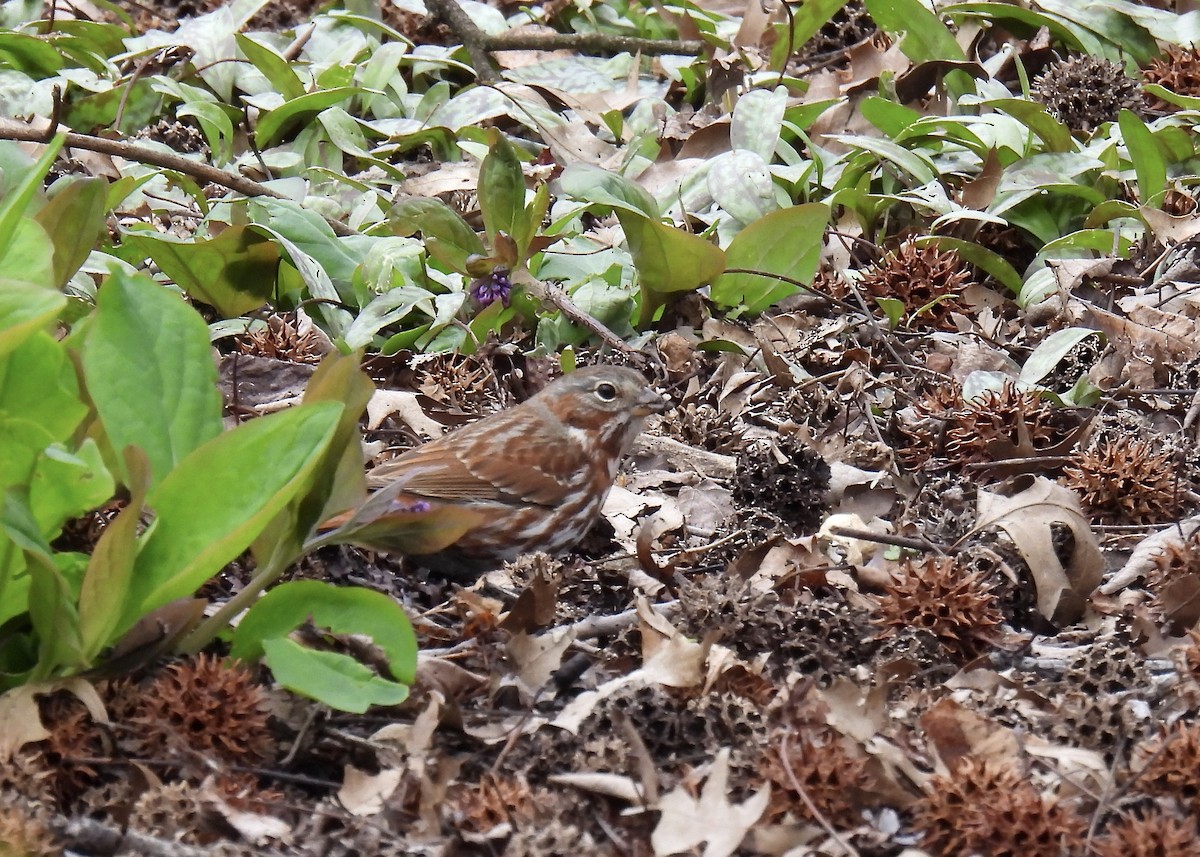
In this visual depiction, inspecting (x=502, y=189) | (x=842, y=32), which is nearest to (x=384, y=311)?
(x=502, y=189)

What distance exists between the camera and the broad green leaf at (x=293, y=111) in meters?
6.93

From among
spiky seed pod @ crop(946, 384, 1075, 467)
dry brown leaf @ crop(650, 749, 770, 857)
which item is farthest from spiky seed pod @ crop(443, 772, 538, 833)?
spiky seed pod @ crop(946, 384, 1075, 467)

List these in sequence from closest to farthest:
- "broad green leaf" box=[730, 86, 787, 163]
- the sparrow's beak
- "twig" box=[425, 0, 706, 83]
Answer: the sparrow's beak
"broad green leaf" box=[730, 86, 787, 163]
"twig" box=[425, 0, 706, 83]

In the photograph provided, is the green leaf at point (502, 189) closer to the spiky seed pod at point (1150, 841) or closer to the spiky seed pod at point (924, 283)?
the spiky seed pod at point (924, 283)

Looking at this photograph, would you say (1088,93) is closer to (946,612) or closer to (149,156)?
(946,612)

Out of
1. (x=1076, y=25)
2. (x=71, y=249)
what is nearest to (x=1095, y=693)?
(x=71, y=249)

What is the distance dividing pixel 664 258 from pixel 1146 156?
1.97m

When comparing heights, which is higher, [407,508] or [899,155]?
[407,508]

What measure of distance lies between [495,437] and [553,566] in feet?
Result: 3.04

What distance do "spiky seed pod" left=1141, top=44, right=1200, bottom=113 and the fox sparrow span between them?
3214 mm

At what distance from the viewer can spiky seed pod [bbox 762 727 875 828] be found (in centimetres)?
278

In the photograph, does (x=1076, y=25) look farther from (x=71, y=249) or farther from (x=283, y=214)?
(x=71, y=249)

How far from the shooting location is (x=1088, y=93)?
6.51m

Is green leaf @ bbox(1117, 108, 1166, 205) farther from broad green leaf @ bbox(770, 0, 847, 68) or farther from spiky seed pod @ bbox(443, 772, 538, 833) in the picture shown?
spiky seed pod @ bbox(443, 772, 538, 833)
